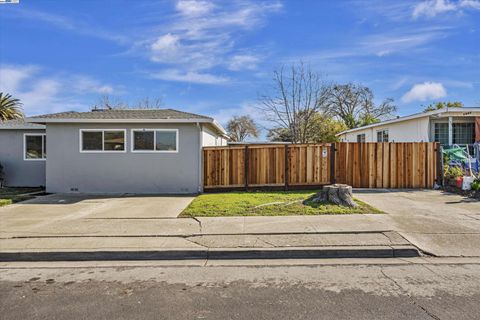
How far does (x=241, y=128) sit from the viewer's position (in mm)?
44812

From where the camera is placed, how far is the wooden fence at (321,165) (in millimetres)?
12812

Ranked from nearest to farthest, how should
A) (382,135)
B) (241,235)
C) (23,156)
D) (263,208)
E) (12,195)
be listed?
1. (241,235)
2. (263,208)
3. (12,195)
4. (23,156)
5. (382,135)

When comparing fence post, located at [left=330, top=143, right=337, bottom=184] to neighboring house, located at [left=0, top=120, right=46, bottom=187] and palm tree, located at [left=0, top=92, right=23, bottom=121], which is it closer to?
neighboring house, located at [left=0, top=120, right=46, bottom=187]

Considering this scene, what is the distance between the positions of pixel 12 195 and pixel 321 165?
11.6 metres

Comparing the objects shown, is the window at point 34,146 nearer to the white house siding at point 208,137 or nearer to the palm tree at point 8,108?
the white house siding at point 208,137

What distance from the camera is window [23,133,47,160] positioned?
48.0 ft

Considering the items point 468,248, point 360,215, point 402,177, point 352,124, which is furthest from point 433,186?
point 352,124

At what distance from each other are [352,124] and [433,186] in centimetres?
2634

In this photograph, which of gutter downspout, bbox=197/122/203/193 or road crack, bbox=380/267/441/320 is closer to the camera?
road crack, bbox=380/267/441/320

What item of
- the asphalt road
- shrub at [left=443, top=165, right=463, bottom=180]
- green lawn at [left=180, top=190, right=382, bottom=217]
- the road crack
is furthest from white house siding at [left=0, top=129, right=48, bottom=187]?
shrub at [left=443, top=165, right=463, bottom=180]

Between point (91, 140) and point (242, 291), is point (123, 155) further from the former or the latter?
point (242, 291)

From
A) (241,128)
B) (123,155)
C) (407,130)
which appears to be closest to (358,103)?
(241,128)

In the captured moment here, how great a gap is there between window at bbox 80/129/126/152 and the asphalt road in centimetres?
792

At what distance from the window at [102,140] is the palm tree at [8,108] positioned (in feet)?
72.9
